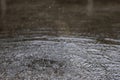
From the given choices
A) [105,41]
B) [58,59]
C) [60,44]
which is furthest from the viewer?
[105,41]

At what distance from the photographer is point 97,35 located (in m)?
6.48

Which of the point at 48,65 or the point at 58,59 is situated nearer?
the point at 48,65

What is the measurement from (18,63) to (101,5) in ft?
21.2

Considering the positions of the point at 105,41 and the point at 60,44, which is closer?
the point at 60,44

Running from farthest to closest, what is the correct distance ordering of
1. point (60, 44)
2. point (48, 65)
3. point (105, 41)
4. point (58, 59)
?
point (105, 41), point (60, 44), point (58, 59), point (48, 65)

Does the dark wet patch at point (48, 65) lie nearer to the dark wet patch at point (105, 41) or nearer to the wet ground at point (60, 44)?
the wet ground at point (60, 44)

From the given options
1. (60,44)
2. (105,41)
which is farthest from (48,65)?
(105,41)

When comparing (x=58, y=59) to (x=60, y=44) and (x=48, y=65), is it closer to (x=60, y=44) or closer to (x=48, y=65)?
(x=48, y=65)

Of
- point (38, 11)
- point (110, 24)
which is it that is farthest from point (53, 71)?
point (38, 11)

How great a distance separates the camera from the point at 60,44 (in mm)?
5797

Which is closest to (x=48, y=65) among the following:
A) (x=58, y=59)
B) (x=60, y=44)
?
(x=58, y=59)

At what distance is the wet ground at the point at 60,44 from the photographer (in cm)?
435

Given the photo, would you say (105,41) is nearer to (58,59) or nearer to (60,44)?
(60,44)

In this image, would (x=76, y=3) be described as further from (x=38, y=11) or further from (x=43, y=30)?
(x=43, y=30)
